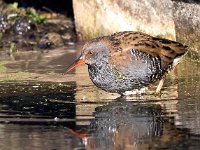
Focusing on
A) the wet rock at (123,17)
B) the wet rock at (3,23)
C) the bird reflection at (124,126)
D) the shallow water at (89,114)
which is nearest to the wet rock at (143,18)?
the wet rock at (123,17)

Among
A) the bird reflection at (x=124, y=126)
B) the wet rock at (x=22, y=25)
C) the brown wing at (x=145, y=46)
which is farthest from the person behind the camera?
the wet rock at (x=22, y=25)

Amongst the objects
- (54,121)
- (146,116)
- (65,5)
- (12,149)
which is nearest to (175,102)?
(146,116)

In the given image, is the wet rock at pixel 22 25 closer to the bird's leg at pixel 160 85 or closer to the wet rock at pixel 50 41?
the wet rock at pixel 50 41

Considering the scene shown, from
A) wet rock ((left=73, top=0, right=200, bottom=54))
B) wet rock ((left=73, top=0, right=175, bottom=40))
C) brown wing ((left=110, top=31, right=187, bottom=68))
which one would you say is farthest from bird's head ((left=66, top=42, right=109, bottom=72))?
wet rock ((left=73, top=0, right=175, bottom=40))

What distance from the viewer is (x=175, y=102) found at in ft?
30.9

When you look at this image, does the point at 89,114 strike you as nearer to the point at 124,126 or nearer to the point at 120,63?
the point at 124,126

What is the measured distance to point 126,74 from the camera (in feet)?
32.0

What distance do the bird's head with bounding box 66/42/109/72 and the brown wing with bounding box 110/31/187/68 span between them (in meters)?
0.10

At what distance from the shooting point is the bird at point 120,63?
9.78 meters

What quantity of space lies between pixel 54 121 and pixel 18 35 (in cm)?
706

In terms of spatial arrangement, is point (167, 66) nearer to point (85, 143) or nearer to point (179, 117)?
point (179, 117)

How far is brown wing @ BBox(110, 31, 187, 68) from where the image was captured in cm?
992

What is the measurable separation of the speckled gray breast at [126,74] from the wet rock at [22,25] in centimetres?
589

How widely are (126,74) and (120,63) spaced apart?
153 millimetres
